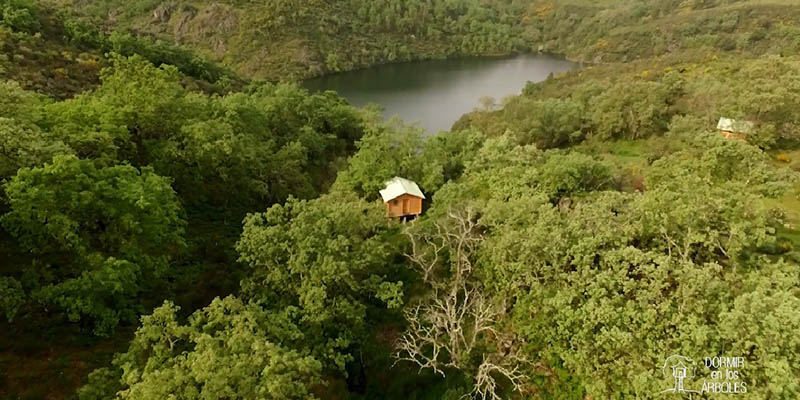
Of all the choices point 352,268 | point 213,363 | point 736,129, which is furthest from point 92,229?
point 736,129

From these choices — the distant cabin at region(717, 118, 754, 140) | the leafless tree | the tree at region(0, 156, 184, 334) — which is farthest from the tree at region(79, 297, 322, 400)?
the distant cabin at region(717, 118, 754, 140)

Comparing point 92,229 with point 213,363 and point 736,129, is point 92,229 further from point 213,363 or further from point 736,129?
point 736,129

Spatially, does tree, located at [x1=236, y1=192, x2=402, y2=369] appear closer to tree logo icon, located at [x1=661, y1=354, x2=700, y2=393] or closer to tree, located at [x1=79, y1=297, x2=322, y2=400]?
tree, located at [x1=79, y1=297, x2=322, y2=400]

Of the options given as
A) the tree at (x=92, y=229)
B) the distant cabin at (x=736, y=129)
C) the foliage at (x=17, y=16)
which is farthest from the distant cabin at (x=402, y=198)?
the foliage at (x=17, y=16)

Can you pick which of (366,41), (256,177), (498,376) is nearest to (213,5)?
(366,41)

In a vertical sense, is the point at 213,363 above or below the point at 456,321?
above

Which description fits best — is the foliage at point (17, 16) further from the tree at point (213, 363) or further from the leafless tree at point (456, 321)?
the tree at point (213, 363)
